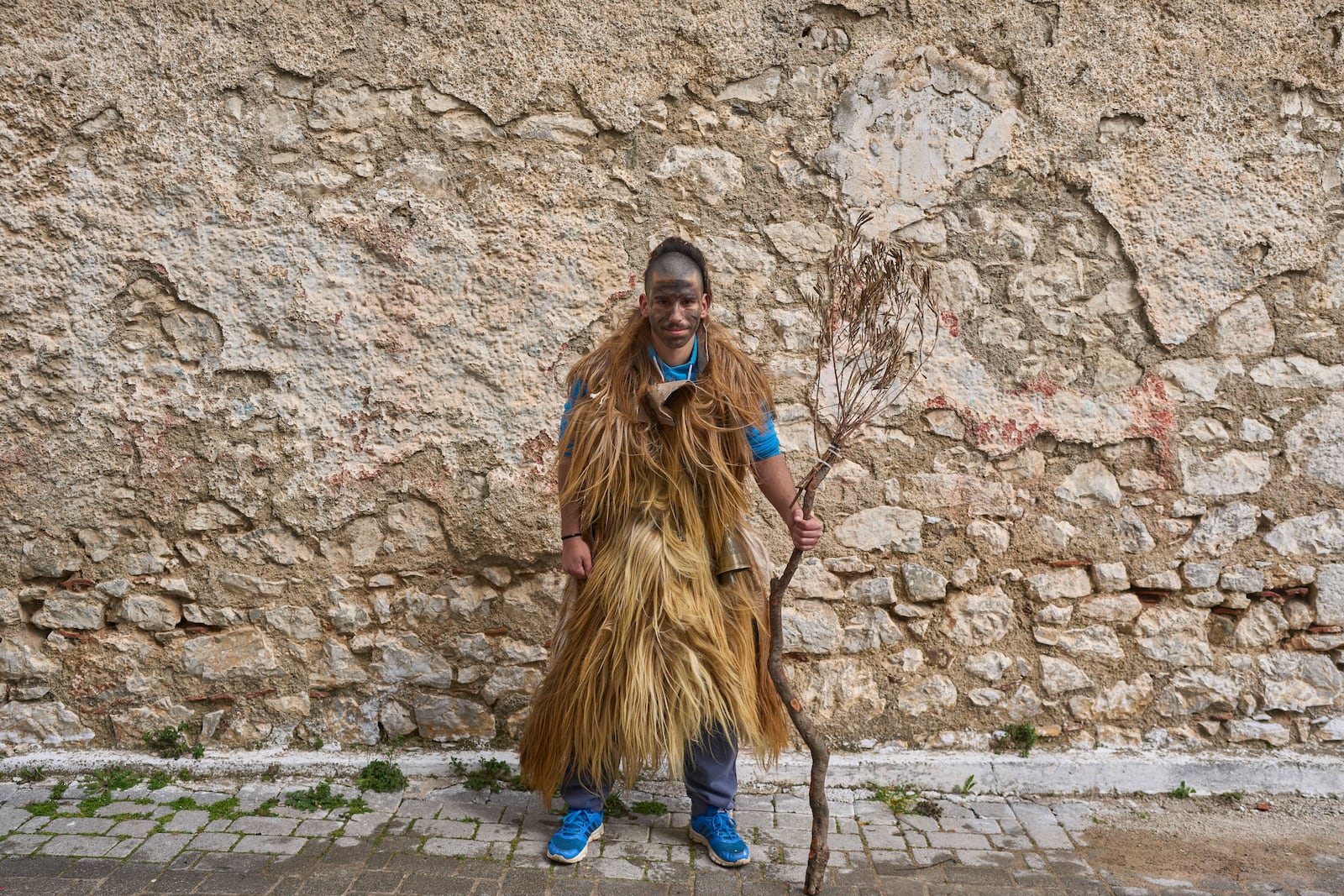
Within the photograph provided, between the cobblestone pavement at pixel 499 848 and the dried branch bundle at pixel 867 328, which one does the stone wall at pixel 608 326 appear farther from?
the cobblestone pavement at pixel 499 848

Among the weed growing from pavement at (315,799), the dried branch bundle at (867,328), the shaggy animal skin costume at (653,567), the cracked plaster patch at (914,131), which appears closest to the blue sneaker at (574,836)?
the shaggy animal skin costume at (653,567)

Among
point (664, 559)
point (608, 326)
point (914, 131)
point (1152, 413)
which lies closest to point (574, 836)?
point (664, 559)

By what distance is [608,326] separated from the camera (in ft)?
11.0

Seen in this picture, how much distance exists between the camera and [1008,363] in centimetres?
335

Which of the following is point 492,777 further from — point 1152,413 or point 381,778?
point 1152,413

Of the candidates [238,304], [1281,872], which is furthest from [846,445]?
[238,304]

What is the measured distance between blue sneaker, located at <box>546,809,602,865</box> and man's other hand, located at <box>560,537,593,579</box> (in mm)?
746

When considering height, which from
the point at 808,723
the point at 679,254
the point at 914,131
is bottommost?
the point at 808,723

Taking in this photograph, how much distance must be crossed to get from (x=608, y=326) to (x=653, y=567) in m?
1.07

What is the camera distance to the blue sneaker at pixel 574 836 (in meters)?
2.71

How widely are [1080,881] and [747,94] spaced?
2.75 m

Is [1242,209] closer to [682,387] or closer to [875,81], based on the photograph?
[875,81]

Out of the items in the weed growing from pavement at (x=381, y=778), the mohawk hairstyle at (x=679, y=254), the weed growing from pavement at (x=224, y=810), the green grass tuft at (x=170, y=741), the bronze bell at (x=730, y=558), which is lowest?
the weed growing from pavement at (x=224, y=810)

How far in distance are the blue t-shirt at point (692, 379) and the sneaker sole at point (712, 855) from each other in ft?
3.83
